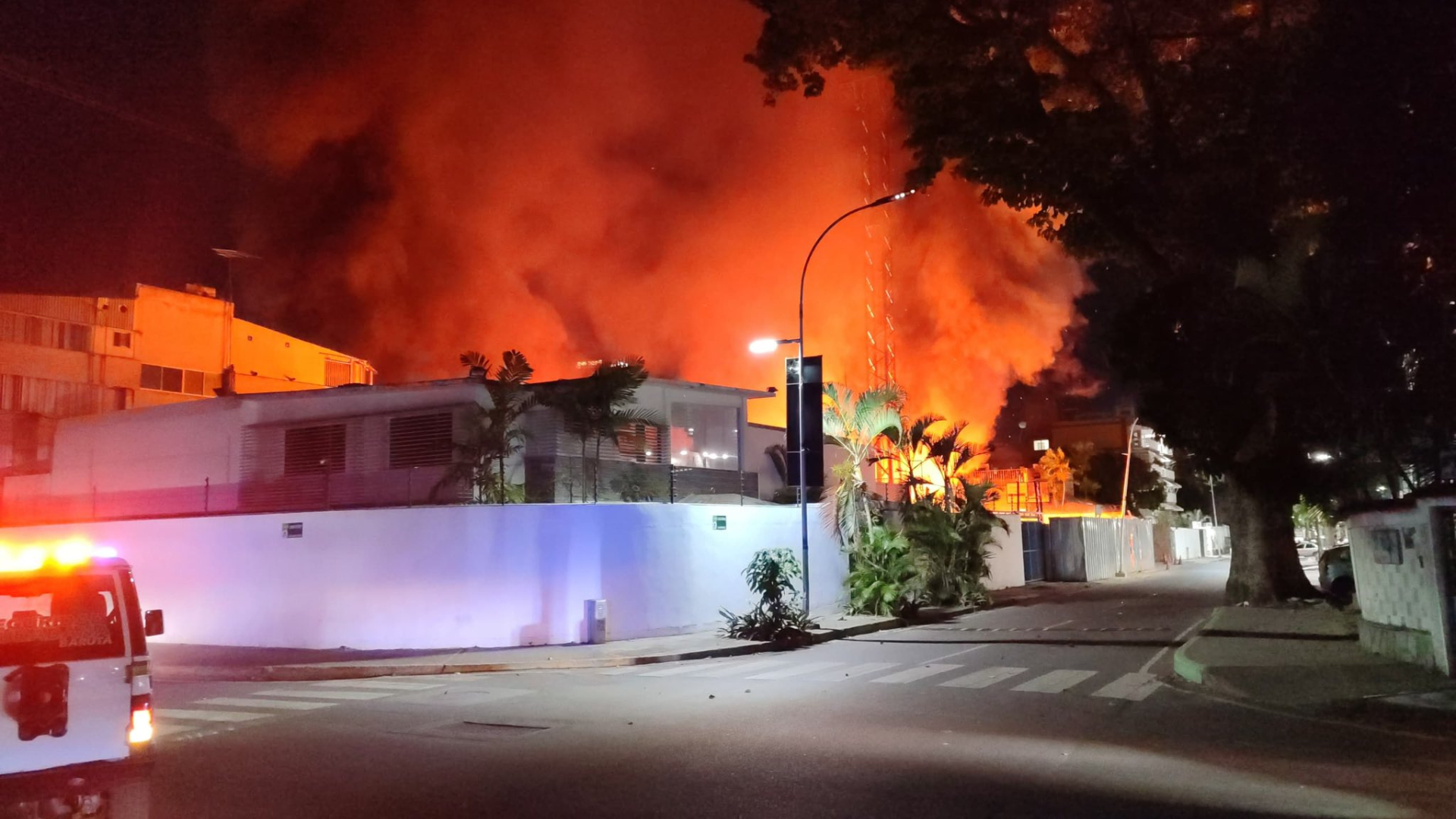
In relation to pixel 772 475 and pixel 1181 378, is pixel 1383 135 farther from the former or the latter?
pixel 772 475

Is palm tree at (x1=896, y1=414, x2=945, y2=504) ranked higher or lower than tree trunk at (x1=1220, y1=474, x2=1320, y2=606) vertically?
higher

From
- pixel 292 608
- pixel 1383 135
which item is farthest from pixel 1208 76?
pixel 292 608

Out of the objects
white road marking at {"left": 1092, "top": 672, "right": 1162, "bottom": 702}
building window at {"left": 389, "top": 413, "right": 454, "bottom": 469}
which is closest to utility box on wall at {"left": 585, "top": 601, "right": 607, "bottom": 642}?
building window at {"left": 389, "top": 413, "right": 454, "bottom": 469}

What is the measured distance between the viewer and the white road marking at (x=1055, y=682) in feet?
41.8

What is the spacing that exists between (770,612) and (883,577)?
500cm

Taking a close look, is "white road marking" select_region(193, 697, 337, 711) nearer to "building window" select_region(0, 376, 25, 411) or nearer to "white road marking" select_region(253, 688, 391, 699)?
"white road marking" select_region(253, 688, 391, 699)

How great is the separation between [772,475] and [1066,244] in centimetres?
1204

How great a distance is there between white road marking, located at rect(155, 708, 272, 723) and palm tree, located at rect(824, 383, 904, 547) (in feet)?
47.7

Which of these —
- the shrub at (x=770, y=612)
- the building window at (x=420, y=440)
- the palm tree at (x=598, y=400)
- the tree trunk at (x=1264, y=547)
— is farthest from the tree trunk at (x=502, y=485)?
the tree trunk at (x=1264, y=547)

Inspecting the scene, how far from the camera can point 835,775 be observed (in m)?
7.94

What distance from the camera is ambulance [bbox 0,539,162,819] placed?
5723 mm

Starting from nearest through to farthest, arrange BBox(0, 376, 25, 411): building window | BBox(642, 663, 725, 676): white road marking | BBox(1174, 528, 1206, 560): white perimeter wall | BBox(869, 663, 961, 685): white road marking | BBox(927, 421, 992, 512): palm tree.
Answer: BBox(869, 663, 961, 685): white road marking < BBox(642, 663, 725, 676): white road marking < BBox(927, 421, 992, 512): palm tree < BBox(0, 376, 25, 411): building window < BBox(1174, 528, 1206, 560): white perimeter wall

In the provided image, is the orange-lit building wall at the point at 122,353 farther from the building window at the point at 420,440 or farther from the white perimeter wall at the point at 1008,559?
the white perimeter wall at the point at 1008,559

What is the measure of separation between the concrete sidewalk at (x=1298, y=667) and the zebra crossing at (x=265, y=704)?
10067 millimetres
